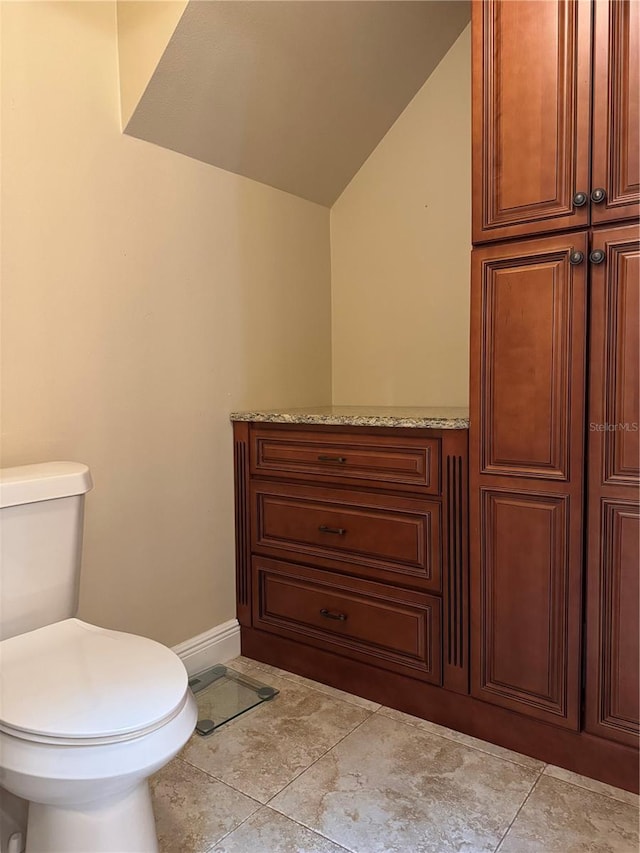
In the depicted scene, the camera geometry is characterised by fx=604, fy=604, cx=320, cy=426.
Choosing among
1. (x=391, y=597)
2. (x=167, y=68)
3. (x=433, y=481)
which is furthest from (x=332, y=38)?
(x=391, y=597)

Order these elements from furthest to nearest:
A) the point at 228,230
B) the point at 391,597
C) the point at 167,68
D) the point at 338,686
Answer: the point at 228,230
the point at 338,686
the point at 391,597
the point at 167,68

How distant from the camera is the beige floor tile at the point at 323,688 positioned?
196cm

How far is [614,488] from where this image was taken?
4.79 feet

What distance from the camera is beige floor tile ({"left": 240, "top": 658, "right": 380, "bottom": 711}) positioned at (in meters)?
1.96

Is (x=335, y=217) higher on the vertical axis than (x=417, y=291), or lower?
higher

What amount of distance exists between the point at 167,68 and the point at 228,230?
0.56 m

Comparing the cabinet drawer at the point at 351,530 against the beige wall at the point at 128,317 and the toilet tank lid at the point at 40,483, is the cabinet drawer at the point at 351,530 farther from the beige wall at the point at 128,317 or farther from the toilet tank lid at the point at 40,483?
the toilet tank lid at the point at 40,483

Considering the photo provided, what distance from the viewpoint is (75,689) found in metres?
1.15

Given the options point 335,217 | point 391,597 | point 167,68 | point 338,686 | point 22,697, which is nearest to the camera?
point 22,697

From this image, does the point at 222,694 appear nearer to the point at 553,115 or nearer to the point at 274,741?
the point at 274,741

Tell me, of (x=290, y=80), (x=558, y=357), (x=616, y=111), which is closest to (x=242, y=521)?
(x=558, y=357)

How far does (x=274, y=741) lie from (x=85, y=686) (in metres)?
0.79

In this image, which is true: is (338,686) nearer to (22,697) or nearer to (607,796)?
(607,796)

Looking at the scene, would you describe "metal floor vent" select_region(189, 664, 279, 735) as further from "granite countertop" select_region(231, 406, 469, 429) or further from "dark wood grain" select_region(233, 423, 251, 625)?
"granite countertop" select_region(231, 406, 469, 429)
